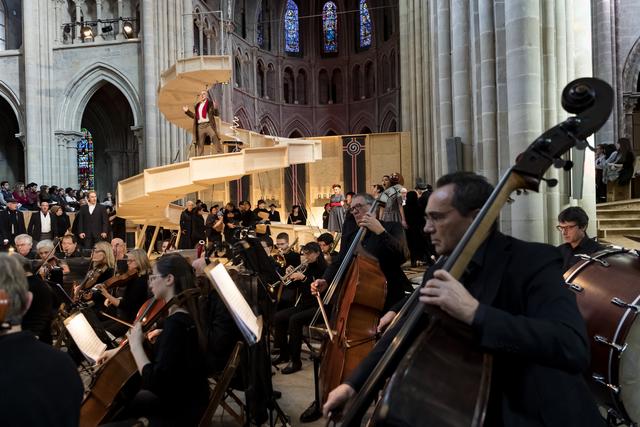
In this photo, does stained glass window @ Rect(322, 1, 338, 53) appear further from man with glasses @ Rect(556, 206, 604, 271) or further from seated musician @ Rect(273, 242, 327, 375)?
man with glasses @ Rect(556, 206, 604, 271)

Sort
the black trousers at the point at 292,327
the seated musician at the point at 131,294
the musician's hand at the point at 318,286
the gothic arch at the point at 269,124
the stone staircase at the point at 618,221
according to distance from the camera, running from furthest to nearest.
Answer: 1. the gothic arch at the point at 269,124
2. the stone staircase at the point at 618,221
3. the black trousers at the point at 292,327
4. the seated musician at the point at 131,294
5. the musician's hand at the point at 318,286

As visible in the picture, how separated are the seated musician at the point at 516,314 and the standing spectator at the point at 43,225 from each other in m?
13.4

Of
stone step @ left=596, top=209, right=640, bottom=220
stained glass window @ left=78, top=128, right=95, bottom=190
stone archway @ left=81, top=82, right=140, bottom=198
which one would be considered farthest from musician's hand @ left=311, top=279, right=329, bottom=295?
stained glass window @ left=78, top=128, right=95, bottom=190

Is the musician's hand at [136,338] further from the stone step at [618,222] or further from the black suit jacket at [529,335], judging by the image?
the stone step at [618,222]

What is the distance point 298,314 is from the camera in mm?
6309

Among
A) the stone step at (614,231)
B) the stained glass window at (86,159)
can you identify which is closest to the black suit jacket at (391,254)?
the stone step at (614,231)

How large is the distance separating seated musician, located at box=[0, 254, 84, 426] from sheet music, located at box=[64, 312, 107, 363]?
2006 mm

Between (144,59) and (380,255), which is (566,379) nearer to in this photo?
(380,255)

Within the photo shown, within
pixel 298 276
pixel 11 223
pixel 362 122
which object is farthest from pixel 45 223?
pixel 362 122

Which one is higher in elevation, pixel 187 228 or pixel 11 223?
pixel 11 223

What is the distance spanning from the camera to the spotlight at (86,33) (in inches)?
869

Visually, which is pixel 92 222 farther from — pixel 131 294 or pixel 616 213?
pixel 616 213

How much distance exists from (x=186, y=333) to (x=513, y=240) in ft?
6.35

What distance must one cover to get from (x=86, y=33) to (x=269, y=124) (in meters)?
11.7
